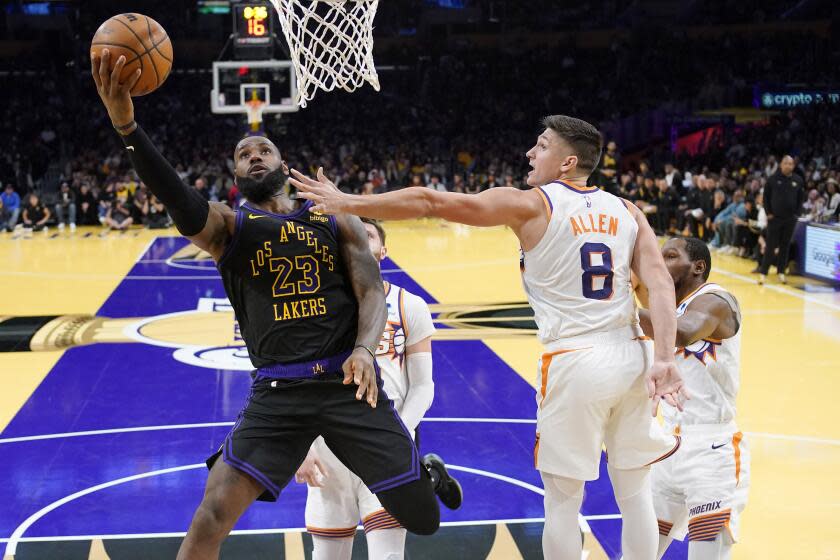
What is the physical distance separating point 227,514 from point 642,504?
5.77 ft

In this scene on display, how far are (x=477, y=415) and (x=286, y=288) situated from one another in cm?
407

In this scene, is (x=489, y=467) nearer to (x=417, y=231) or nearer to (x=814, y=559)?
(x=814, y=559)

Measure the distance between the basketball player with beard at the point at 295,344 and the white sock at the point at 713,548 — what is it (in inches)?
45.9

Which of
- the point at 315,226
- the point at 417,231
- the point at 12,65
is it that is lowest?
the point at 417,231

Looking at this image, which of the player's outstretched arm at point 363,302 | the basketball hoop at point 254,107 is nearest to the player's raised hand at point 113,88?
the player's outstretched arm at point 363,302

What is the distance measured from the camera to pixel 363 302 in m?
4.01

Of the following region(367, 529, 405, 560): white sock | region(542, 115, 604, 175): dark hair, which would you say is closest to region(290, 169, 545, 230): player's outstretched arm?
region(542, 115, 604, 175): dark hair

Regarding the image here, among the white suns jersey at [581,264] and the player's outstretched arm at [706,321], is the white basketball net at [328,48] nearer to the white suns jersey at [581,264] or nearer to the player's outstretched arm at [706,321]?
the white suns jersey at [581,264]

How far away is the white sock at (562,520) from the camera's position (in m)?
3.98

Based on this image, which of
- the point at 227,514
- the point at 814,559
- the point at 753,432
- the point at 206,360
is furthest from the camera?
the point at 206,360

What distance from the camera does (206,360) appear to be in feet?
32.2

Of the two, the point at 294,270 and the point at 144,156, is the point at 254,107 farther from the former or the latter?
the point at 144,156

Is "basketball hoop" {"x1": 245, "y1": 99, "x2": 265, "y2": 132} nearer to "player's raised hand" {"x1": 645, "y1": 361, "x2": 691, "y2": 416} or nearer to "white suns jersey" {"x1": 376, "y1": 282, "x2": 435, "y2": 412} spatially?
"white suns jersey" {"x1": 376, "y1": 282, "x2": 435, "y2": 412}

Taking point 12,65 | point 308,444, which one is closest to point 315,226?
point 308,444
